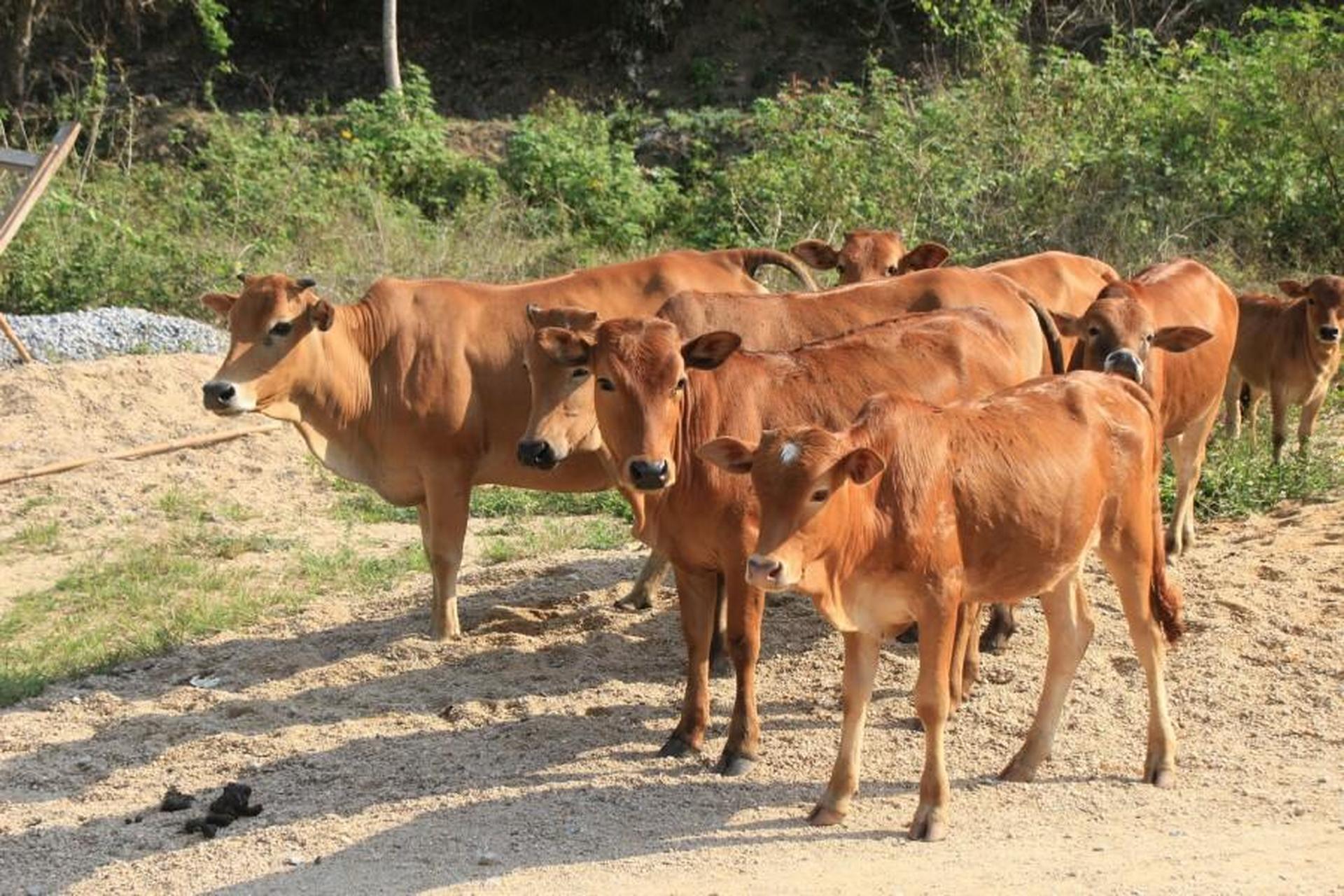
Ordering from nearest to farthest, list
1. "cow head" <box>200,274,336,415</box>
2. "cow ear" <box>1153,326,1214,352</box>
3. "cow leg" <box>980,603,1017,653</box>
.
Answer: "cow ear" <box>1153,326,1214,352</box>
"cow leg" <box>980,603,1017,653</box>
"cow head" <box>200,274,336,415</box>

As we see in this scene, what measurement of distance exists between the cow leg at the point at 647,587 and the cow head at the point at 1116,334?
2634 mm

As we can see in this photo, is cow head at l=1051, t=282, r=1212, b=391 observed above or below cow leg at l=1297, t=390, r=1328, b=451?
above

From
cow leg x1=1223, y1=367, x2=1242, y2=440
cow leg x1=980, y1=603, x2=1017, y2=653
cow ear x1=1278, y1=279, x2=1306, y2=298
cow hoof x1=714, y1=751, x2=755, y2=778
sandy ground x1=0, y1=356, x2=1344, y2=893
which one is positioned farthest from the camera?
cow leg x1=1223, y1=367, x2=1242, y2=440

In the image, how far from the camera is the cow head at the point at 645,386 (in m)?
7.33

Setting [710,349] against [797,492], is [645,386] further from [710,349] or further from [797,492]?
[797,492]

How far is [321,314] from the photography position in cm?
948

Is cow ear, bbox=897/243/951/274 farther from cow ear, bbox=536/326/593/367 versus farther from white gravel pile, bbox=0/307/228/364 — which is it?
white gravel pile, bbox=0/307/228/364

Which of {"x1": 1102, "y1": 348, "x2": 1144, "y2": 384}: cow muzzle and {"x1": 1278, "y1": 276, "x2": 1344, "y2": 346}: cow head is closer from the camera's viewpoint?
{"x1": 1102, "y1": 348, "x2": 1144, "y2": 384}: cow muzzle

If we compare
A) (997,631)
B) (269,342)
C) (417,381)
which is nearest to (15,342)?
(269,342)

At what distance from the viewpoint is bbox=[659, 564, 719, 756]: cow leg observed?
25.6 feet

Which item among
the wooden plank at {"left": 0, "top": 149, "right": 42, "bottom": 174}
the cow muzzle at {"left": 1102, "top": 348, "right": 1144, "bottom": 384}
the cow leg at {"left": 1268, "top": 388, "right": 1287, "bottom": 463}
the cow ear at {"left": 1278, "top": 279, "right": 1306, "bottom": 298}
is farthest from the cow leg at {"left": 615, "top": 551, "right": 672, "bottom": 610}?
the wooden plank at {"left": 0, "top": 149, "right": 42, "bottom": 174}

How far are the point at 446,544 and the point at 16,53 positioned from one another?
19.5 meters

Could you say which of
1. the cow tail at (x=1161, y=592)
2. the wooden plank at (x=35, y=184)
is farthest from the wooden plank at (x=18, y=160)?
the cow tail at (x=1161, y=592)

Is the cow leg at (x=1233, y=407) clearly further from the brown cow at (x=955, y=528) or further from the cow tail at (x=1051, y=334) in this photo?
the brown cow at (x=955, y=528)
